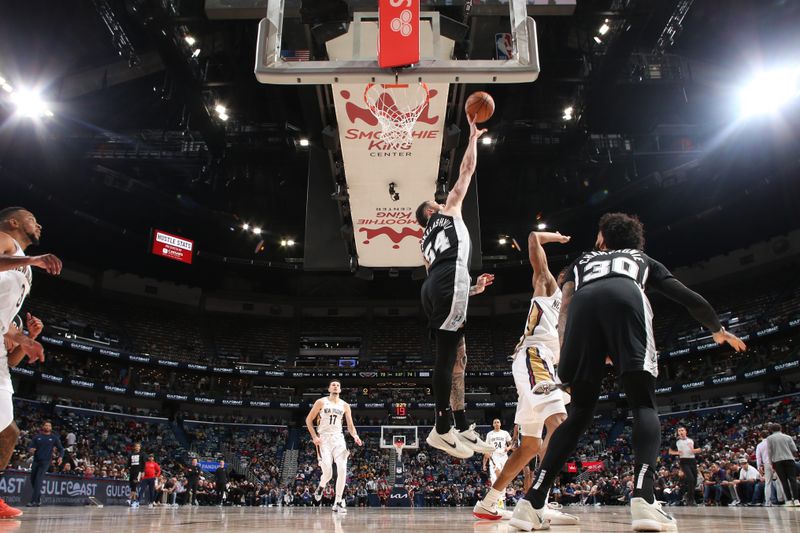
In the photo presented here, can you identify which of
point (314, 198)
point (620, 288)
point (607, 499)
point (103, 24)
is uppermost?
point (103, 24)

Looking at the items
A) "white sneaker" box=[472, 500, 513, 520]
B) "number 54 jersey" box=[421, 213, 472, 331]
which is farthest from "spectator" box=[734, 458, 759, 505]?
"number 54 jersey" box=[421, 213, 472, 331]

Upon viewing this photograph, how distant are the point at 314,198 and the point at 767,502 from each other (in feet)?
36.5

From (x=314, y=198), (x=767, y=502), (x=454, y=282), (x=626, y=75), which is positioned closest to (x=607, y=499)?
(x=767, y=502)

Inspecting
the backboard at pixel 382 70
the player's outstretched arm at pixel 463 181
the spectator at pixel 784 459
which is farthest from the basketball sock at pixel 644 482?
the spectator at pixel 784 459

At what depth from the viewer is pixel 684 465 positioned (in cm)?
1195

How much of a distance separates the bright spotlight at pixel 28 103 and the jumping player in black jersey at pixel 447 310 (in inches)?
765

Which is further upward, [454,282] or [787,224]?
[787,224]

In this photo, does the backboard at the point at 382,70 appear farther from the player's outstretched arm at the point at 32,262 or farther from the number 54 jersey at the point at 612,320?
the number 54 jersey at the point at 612,320

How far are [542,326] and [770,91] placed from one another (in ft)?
64.3

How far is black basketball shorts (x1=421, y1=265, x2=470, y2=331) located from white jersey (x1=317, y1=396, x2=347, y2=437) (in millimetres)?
6253

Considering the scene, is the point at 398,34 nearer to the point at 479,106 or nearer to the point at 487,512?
the point at 479,106

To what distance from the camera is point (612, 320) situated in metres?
3.10

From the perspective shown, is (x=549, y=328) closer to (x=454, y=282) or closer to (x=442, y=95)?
(x=454, y=282)

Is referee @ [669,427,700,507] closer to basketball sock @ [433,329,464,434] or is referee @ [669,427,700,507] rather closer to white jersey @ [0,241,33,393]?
basketball sock @ [433,329,464,434]
